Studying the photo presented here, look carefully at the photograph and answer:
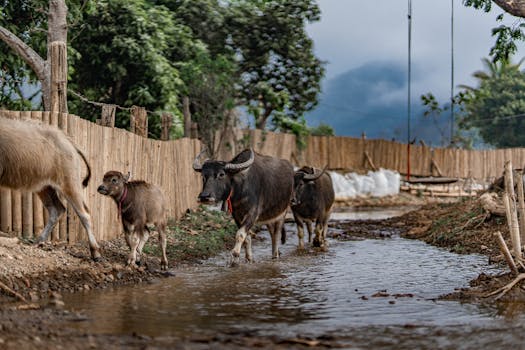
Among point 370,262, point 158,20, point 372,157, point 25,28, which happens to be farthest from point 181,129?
point 372,157

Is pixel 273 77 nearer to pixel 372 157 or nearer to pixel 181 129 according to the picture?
pixel 372 157

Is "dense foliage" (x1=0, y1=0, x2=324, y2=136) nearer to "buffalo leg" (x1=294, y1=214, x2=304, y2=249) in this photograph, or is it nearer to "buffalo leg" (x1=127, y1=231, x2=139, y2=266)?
"buffalo leg" (x1=294, y1=214, x2=304, y2=249)

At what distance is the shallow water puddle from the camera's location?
658 cm

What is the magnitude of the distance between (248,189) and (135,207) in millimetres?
1968

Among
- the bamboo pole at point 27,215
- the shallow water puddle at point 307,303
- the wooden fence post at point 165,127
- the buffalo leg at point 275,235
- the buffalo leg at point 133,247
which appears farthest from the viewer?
the wooden fence post at point 165,127

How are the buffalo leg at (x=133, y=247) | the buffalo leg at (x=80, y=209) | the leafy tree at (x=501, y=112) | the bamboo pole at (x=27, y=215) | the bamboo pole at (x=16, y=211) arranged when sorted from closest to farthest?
1. the buffalo leg at (x=80, y=209)
2. the buffalo leg at (x=133, y=247)
3. the bamboo pole at (x=16, y=211)
4. the bamboo pole at (x=27, y=215)
5. the leafy tree at (x=501, y=112)

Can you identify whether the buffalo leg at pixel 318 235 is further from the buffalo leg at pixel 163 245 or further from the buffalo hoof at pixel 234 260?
the buffalo leg at pixel 163 245

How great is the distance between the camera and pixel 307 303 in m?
8.20

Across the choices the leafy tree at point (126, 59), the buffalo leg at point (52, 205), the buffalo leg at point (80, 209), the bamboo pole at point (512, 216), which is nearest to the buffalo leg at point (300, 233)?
the buffalo leg at point (80, 209)

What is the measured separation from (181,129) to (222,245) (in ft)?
26.7

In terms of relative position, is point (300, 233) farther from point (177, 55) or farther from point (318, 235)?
point (177, 55)

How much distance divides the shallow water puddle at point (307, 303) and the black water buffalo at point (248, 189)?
0.65 meters

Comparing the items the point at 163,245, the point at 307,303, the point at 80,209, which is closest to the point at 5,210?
the point at 80,209

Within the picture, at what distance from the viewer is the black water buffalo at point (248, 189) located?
11219 millimetres
